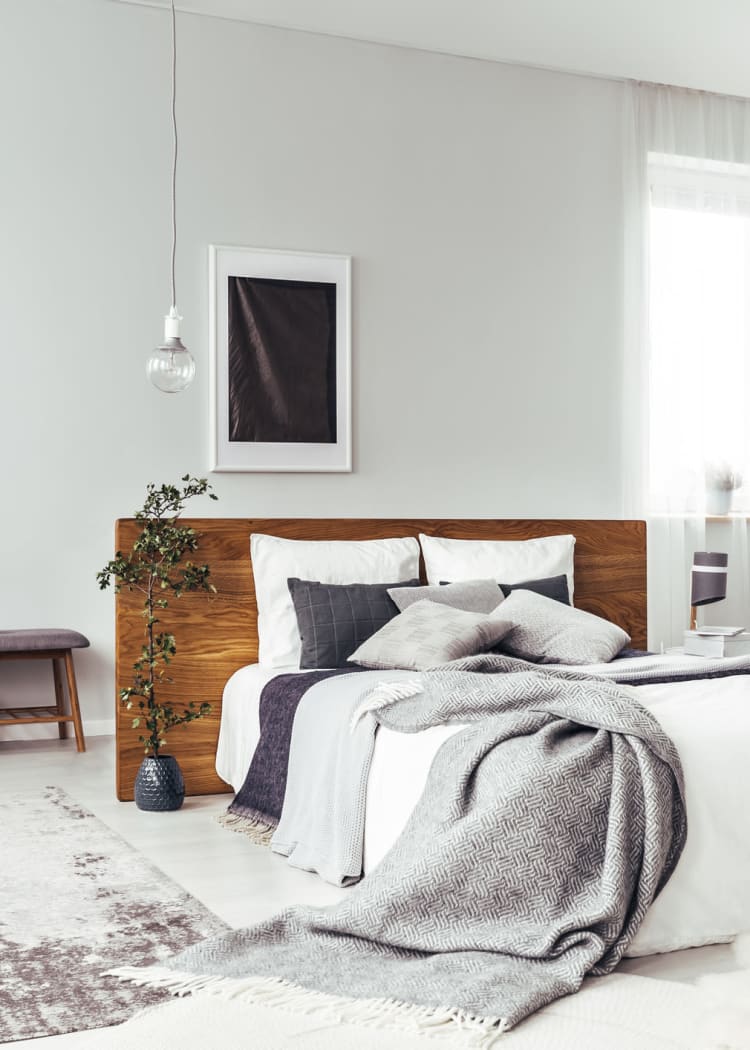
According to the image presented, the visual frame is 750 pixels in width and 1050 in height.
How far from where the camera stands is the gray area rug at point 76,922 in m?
2.12

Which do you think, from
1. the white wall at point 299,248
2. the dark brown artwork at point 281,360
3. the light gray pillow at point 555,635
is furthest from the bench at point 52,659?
the light gray pillow at point 555,635

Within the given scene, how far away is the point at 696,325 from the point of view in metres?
6.07

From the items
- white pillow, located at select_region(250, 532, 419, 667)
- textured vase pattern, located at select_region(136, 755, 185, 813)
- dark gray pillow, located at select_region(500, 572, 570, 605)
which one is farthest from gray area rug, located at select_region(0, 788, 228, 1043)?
dark gray pillow, located at select_region(500, 572, 570, 605)

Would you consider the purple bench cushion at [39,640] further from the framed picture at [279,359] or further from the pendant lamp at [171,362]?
the pendant lamp at [171,362]

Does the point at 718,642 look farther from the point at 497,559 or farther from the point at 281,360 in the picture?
the point at 281,360

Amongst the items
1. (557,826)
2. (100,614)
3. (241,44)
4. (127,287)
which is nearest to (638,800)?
(557,826)

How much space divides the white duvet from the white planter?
10.4 feet

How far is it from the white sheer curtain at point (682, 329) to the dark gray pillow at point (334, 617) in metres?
2.30

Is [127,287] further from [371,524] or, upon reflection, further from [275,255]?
[371,524]

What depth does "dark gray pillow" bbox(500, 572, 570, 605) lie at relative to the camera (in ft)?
14.1

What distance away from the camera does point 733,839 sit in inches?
97.3

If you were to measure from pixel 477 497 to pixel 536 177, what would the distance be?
160cm

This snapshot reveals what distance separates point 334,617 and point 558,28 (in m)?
2.99

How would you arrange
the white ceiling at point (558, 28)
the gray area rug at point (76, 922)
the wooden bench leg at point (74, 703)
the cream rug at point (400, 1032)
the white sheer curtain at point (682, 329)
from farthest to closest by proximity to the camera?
the white sheer curtain at point (682, 329) → the white ceiling at point (558, 28) → the wooden bench leg at point (74, 703) → the gray area rug at point (76, 922) → the cream rug at point (400, 1032)
